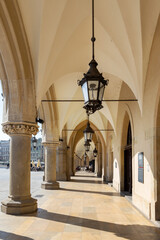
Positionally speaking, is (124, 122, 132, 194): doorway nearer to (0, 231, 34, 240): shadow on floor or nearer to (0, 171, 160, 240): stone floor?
(0, 171, 160, 240): stone floor

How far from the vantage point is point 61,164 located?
2145 cm

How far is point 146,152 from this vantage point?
8367mm

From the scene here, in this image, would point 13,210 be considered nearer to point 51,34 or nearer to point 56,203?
point 56,203

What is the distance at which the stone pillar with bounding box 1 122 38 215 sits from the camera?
7.98m

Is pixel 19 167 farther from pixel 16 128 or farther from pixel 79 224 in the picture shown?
pixel 79 224

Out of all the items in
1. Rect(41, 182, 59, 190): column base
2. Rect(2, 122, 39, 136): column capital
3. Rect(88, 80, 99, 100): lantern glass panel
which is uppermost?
Rect(88, 80, 99, 100): lantern glass panel

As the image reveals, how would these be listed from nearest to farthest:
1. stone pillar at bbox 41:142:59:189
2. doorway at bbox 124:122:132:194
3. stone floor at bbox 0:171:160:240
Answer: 1. stone floor at bbox 0:171:160:240
2. doorway at bbox 124:122:132:194
3. stone pillar at bbox 41:142:59:189

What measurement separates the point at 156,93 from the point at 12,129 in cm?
453

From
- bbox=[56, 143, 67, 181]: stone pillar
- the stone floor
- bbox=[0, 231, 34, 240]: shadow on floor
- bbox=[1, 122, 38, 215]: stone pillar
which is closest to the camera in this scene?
bbox=[0, 231, 34, 240]: shadow on floor

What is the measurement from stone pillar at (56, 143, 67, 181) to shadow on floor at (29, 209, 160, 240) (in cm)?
1336

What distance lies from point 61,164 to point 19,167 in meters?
13.6

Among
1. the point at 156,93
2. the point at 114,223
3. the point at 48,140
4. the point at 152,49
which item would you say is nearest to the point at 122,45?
the point at 152,49

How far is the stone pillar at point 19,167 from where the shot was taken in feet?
26.2

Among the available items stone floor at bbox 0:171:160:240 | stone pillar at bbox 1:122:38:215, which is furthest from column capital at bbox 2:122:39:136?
stone floor at bbox 0:171:160:240
